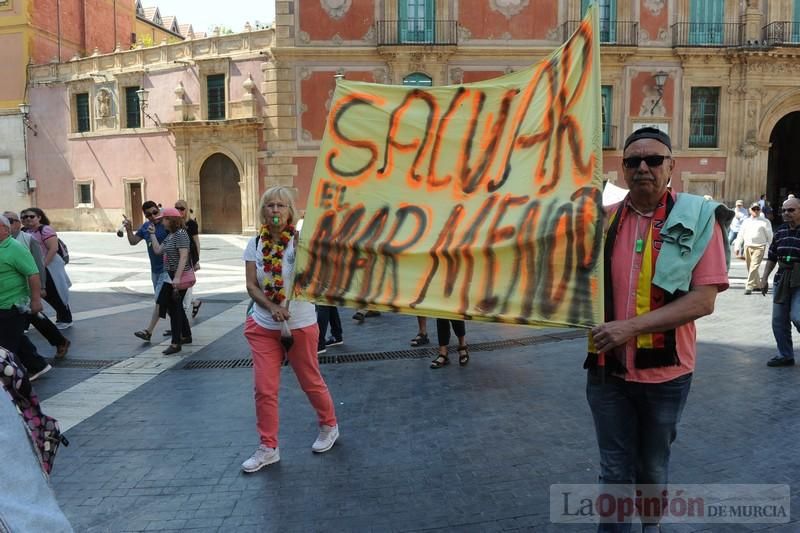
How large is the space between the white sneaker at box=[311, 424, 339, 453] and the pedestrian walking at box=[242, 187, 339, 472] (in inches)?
10.8

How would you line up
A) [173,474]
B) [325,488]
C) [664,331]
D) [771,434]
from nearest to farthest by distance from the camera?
1. [664,331]
2. [325,488]
3. [173,474]
4. [771,434]

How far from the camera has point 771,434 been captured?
4.40 metres

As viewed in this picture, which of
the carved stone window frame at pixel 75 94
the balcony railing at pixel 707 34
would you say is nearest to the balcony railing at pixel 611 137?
the balcony railing at pixel 707 34

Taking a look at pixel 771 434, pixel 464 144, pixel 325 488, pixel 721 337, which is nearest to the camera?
pixel 464 144

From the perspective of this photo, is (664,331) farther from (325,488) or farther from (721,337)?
(721,337)

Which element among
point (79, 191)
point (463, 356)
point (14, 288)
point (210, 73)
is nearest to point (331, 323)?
point (463, 356)

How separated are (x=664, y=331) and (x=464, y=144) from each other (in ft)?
4.50

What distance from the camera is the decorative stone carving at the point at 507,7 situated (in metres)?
23.6

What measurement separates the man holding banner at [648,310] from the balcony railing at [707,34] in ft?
81.1

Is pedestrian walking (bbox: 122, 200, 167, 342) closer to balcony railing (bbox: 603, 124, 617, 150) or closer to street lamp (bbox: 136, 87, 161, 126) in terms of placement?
balcony railing (bbox: 603, 124, 617, 150)

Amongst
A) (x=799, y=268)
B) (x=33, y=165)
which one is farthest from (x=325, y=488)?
(x=33, y=165)

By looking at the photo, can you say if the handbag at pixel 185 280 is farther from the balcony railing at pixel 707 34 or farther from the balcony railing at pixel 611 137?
the balcony railing at pixel 707 34

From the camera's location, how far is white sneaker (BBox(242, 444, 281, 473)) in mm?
3918

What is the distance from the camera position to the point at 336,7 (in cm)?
2334
